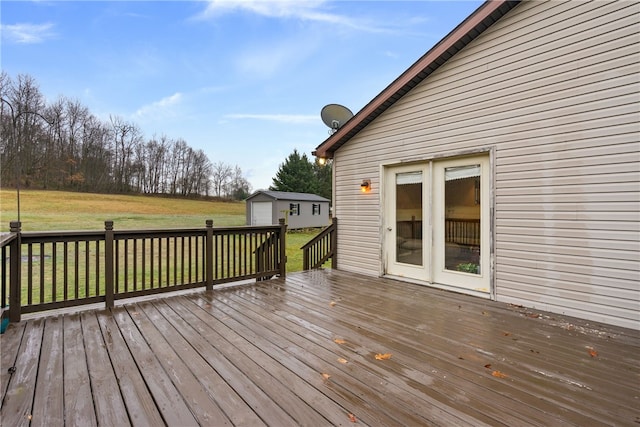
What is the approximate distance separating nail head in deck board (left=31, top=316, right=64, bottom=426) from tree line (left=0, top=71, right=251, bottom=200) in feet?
17.2

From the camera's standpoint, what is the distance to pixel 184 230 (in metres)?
4.04

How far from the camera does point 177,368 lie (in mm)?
2113

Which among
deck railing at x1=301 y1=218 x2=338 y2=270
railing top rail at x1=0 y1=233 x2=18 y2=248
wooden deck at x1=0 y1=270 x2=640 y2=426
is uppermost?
railing top rail at x1=0 y1=233 x2=18 y2=248

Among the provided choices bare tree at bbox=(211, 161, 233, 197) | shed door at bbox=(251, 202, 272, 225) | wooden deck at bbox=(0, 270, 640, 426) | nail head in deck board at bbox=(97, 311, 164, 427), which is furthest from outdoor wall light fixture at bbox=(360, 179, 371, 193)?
bare tree at bbox=(211, 161, 233, 197)

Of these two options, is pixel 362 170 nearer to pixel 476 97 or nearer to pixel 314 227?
pixel 476 97

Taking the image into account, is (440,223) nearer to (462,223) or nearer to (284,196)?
(462,223)

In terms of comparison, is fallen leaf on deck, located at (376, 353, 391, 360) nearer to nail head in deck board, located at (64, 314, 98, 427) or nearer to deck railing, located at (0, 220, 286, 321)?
nail head in deck board, located at (64, 314, 98, 427)

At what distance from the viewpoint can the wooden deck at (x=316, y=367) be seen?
5.33 ft

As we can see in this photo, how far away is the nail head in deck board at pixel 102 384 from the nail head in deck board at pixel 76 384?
0.03 metres

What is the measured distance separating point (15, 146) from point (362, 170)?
684 centimetres

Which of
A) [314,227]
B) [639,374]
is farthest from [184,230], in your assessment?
[314,227]

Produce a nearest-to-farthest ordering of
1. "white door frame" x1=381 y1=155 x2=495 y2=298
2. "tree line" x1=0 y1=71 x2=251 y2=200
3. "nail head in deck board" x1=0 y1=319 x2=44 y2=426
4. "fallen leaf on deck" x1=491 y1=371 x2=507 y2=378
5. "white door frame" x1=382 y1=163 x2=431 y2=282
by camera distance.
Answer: "nail head in deck board" x1=0 y1=319 x2=44 y2=426, "fallen leaf on deck" x1=491 y1=371 x2=507 y2=378, "white door frame" x1=381 y1=155 x2=495 y2=298, "white door frame" x1=382 y1=163 x2=431 y2=282, "tree line" x1=0 y1=71 x2=251 y2=200

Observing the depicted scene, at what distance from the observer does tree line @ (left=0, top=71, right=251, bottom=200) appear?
9232 mm

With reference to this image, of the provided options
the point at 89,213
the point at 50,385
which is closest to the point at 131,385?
the point at 50,385
